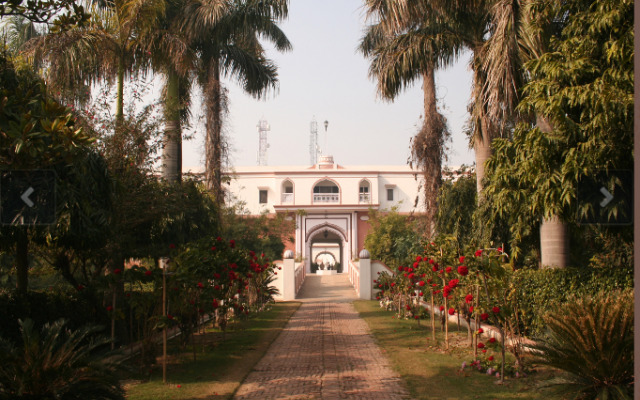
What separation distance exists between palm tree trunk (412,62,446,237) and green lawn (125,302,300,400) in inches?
213

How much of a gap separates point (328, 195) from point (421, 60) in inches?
1062

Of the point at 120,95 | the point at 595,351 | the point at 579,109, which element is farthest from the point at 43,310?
the point at 579,109

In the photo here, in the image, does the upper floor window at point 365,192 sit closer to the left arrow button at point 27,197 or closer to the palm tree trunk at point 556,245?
the palm tree trunk at point 556,245

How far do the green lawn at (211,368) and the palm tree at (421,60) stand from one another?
5.87 m

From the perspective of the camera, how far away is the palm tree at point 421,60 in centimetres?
1254

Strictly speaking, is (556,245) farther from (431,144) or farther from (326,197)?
(326,197)

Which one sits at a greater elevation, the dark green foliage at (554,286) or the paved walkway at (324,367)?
the dark green foliage at (554,286)

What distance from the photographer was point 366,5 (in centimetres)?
1329

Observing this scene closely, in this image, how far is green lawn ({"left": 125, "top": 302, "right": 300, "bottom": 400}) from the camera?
6809mm

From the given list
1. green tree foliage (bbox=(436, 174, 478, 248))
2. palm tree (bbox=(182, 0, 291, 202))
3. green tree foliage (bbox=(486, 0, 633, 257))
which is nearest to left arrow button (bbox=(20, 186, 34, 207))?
green tree foliage (bbox=(486, 0, 633, 257))

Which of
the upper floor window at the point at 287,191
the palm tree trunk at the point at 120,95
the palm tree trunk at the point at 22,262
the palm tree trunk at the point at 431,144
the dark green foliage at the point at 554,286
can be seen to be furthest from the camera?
the upper floor window at the point at 287,191

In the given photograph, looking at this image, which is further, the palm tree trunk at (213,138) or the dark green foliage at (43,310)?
the palm tree trunk at (213,138)

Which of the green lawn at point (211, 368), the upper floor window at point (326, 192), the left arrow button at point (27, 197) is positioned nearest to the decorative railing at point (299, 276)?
the upper floor window at point (326, 192)

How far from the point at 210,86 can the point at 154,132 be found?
19.2ft
